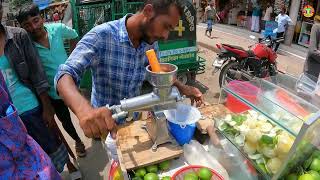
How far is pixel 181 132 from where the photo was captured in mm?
1701

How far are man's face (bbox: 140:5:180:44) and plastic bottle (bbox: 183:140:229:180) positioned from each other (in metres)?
0.71

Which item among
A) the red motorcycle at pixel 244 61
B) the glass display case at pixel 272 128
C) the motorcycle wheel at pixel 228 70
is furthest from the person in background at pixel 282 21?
the glass display case at pixel 272 128

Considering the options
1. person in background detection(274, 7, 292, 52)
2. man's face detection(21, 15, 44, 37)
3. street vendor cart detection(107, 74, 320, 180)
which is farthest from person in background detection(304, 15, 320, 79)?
person in background detection(274, 7, 292, 52)

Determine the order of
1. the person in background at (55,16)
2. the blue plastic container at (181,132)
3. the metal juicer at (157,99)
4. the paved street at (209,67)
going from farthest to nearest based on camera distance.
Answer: the person in background at (55,16)
the paved street at (209,67)
the blue plastic container at (181,132)
the metal juicer at (157,99)

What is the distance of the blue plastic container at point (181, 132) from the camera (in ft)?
5.57

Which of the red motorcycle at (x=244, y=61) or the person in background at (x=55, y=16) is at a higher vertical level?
the person in background at (x=55, y=16)

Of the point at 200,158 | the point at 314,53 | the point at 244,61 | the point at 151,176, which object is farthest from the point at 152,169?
the point at 244,61

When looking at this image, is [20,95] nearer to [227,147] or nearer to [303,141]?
[227,147]

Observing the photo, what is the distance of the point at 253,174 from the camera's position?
1537 mm

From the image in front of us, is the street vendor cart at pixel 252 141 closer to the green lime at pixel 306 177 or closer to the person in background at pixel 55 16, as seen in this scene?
the green lime at pixel 306 177

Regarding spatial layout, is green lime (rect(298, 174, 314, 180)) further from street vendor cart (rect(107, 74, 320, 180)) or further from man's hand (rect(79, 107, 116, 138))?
man's hand (rect(79, 107, 116, 138))

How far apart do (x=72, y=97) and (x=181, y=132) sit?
69 centimetres

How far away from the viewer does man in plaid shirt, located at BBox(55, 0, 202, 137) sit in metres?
1.54

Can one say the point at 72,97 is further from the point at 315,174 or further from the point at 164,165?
the point at 315,174
